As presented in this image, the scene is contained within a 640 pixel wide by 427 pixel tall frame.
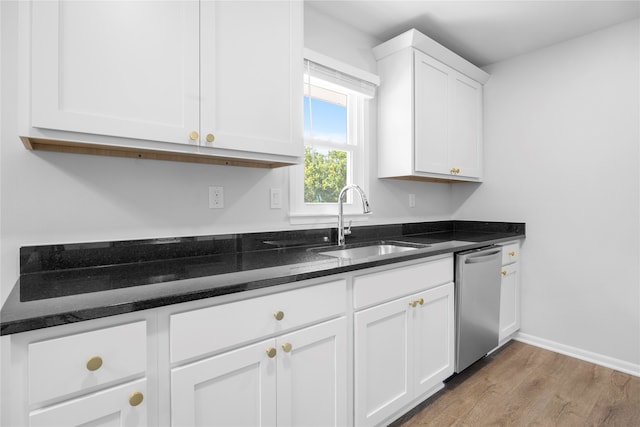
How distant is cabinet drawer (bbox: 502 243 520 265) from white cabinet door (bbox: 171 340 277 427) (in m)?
2.09

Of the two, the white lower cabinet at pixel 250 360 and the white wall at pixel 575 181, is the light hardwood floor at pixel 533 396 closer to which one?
the white lower cabinet at pixel 250 360

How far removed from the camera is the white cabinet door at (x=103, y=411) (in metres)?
0.84

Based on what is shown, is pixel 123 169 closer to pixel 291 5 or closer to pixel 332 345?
pixel 291 5

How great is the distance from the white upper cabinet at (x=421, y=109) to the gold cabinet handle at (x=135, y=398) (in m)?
1.98

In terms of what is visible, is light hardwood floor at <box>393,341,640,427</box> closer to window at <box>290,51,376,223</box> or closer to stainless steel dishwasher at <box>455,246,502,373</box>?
stainless steel dishwasher at <box>455,246,502,373</box>

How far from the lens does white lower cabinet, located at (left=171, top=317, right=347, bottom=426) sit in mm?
1047

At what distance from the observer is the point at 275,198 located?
195cm

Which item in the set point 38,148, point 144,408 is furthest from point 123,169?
point 144,408

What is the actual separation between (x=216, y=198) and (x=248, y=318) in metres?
0.77

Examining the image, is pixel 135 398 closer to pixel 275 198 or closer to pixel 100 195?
pixel 100 195

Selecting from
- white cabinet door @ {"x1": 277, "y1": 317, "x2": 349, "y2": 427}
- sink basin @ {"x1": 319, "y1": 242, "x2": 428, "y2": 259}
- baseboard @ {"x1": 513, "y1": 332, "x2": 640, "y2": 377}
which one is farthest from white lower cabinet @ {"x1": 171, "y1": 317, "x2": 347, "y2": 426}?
baseboard @ {"x1": 513, "y1": 332, "x2": 640, "y2": 377}

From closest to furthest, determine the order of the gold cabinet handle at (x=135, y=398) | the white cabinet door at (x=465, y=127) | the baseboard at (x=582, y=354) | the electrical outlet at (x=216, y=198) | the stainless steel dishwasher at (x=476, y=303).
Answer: the gold cabinet handle at (x=135, y=398), the electrical outlet at (x=216, y=198), the stainless steel dishwasher at (x=476, y=303), the baseboard at (x=582, y=354), the white cabinet door at (x=465, y=127)

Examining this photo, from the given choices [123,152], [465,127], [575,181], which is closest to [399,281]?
[123,152]

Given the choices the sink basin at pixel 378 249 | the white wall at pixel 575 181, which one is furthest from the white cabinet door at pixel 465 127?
the sink basin at pixel 378 249
